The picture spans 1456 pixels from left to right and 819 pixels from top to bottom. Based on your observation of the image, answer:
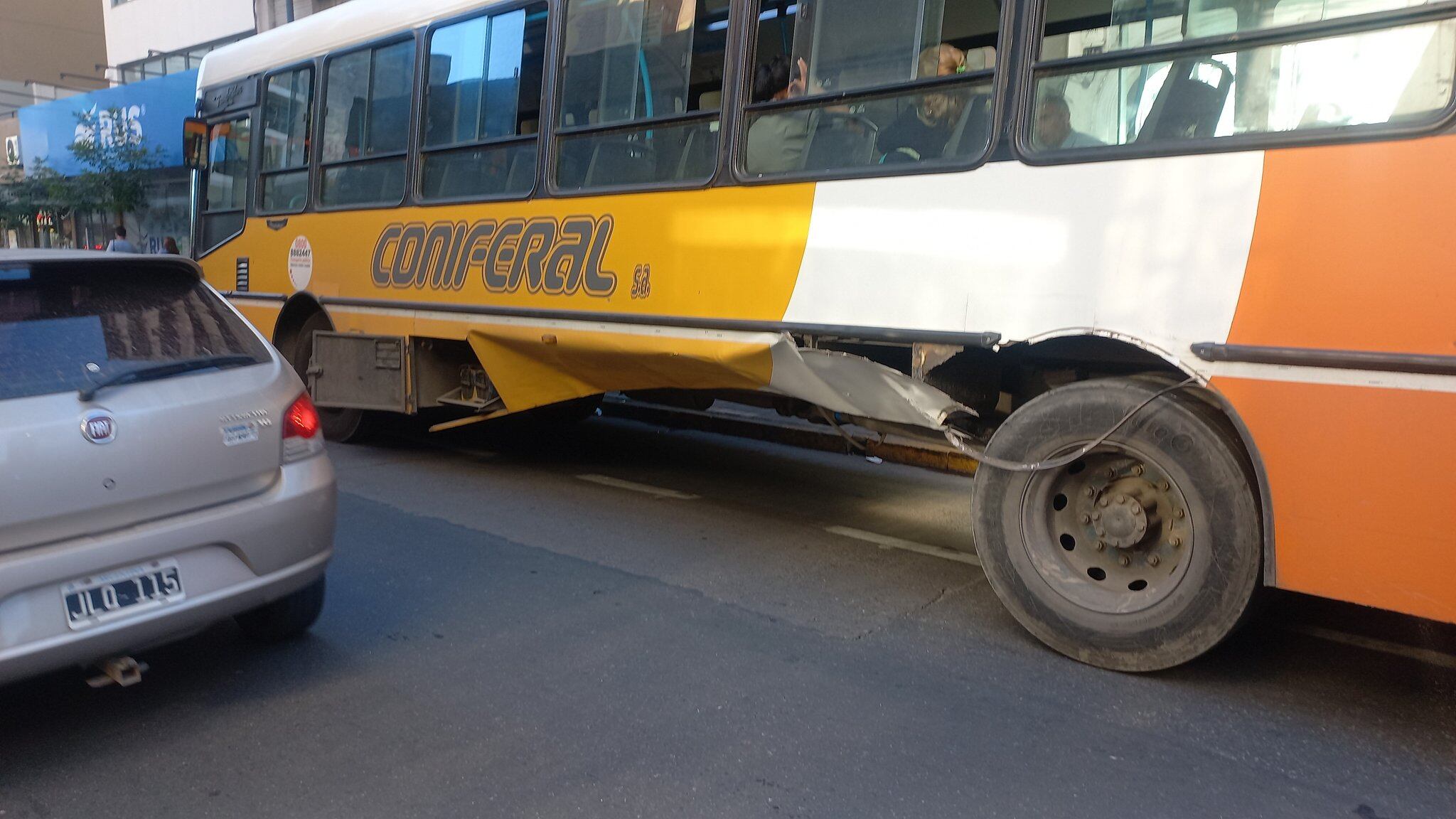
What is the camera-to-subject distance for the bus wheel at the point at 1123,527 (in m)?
3.36

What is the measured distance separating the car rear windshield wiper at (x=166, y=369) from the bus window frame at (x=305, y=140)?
4.50 metres

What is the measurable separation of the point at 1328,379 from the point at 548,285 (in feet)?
12.7

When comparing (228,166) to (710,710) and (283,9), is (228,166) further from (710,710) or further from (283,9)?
(283,9)

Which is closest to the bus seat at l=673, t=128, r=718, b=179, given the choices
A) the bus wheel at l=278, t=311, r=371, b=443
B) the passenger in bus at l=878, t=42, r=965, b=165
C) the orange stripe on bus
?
the passenger in bus at l=878, t=42, r=965, b=165

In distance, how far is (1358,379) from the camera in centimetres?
308

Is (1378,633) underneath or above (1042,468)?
underneath

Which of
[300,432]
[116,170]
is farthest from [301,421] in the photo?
[116,170]

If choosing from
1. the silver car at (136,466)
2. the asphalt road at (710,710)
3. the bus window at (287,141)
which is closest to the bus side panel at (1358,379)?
the asphalt road at (710,710)

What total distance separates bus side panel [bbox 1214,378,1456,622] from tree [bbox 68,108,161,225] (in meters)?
20.6

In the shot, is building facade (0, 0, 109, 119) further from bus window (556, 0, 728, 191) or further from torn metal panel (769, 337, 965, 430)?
torn metal panel (769, 337, 965, 430)

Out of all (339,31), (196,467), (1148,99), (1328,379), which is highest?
(339,31)

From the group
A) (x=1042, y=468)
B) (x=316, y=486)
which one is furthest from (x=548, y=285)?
(x=1042, y=468)

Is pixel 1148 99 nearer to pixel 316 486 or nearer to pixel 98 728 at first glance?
pixel 316 486

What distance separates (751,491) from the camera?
652 centimetres
